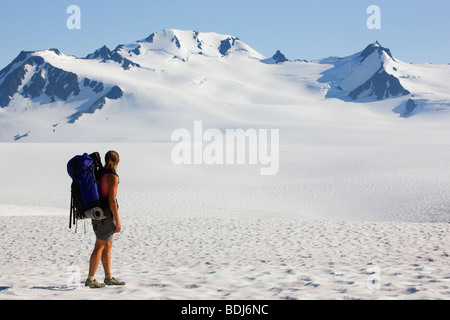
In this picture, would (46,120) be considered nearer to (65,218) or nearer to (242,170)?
(242,170)

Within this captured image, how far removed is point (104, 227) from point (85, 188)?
0.74m

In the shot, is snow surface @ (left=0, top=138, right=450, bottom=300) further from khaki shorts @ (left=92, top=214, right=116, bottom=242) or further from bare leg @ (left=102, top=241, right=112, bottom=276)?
khaki shorts @ (left=92, top=214, right=116, bottom=242)

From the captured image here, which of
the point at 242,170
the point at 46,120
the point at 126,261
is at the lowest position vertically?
the point at 126,261

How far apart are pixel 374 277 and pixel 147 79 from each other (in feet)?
625

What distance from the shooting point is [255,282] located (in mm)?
7652

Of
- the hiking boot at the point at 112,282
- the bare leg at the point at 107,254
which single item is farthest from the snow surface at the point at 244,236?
the bare leg at the point at 107,254

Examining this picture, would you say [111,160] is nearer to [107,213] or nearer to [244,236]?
[107,213]

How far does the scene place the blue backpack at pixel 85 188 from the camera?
6367 mm

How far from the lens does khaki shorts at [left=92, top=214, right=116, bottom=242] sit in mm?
6676

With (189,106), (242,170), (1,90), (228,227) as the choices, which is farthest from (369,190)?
(1,90)

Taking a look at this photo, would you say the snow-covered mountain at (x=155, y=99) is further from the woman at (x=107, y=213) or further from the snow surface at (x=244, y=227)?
the woman at (x=107, y=213)

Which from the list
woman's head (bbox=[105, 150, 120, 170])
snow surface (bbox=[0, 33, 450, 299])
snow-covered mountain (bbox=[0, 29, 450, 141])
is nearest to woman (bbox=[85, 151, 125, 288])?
woman's head (bbox=[105, 150, 120, 170])

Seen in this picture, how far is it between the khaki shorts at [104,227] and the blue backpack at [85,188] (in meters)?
0.17

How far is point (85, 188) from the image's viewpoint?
252 inches
